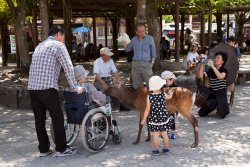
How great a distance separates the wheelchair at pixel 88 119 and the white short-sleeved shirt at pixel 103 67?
166cm

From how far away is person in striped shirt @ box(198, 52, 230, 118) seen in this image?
743cm

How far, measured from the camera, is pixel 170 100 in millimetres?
5750

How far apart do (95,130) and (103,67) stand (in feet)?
7.02

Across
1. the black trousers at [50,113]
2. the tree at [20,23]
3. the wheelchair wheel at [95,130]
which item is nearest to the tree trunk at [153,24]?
the tree at [20,23]

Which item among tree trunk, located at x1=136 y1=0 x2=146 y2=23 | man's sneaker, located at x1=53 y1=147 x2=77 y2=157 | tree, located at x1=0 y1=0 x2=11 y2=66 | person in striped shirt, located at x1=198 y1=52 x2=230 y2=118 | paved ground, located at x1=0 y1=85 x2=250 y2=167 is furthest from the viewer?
tree, located at x1=0 y1=0 x2=11 y2=66

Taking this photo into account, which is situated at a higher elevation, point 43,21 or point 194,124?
point 43,21

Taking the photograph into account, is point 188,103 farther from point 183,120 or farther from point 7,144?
point 7,144

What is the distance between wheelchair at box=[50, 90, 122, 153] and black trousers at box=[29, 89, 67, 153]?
16 centimetres

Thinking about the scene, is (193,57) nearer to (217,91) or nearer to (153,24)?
(217,91)

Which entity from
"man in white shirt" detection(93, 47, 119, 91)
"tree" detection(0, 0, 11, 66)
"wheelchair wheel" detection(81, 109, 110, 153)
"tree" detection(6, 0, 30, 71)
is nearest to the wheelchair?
"wheelchair wheel" detection(81, 109, 110, 153)

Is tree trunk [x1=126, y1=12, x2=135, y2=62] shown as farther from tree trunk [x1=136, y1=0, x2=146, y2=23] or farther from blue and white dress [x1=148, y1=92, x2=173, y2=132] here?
blue and white dress [x1=148, y1=92, x2=173, y2=132]

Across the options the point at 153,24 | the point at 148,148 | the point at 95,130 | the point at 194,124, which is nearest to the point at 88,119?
the point at 95,130

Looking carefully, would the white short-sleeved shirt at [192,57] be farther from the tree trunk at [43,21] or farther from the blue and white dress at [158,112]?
the blue and white dress at [158,112]

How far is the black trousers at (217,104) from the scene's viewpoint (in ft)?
25.0
